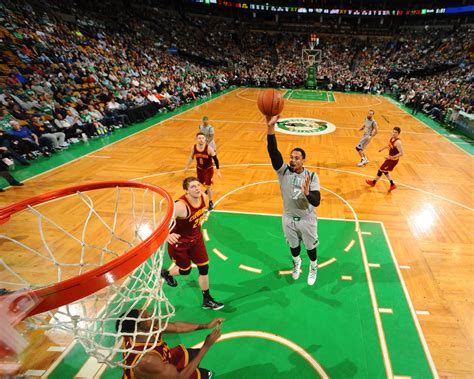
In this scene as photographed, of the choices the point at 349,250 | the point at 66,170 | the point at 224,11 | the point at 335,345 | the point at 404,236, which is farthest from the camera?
the point at 224,11

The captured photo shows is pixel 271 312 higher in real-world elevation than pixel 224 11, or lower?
lower

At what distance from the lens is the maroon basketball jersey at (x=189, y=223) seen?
11.2 ft

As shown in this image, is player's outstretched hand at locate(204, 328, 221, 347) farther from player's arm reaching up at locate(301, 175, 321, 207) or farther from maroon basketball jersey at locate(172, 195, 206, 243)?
player's arm reaching up at locate(301, 175, 321, 207)

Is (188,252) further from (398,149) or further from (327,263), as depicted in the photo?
(398,149)

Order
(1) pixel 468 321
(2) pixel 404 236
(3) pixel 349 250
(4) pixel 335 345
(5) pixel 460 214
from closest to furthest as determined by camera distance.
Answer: (4) pixel 335 345, (1) pixel 468 321, (3) pixel 349 250, (2) pixel 404 236, (5) pixel 460 214

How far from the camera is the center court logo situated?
12664 millimetres

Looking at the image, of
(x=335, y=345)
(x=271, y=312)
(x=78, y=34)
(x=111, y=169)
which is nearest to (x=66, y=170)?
(x=111, y=169)

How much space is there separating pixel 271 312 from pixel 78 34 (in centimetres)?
2045

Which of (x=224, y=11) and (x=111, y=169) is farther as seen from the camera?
(x=224, y=11)

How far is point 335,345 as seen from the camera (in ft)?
11.2

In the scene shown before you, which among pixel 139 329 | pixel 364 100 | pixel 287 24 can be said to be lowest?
pixel 364 100

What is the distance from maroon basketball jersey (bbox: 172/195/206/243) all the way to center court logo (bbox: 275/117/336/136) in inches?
380

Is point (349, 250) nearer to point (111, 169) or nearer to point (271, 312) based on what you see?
point (271, 312)

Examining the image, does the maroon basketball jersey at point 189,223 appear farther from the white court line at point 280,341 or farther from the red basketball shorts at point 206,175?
the red basketball shorts at point 206,175
